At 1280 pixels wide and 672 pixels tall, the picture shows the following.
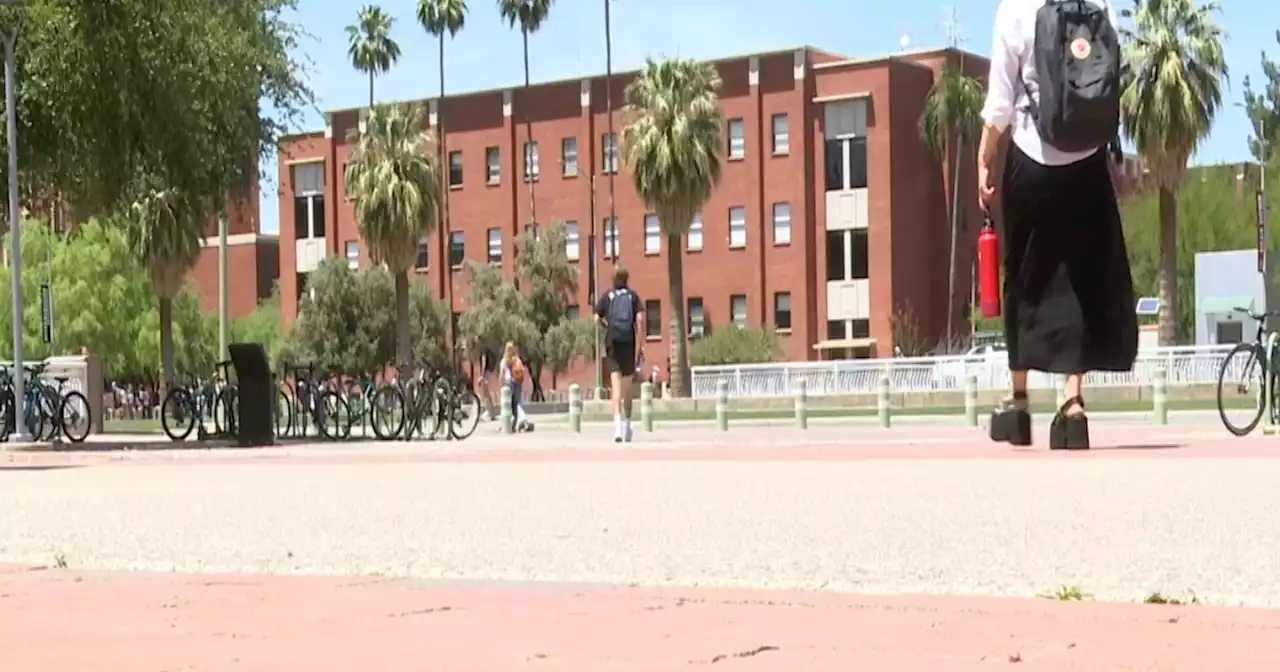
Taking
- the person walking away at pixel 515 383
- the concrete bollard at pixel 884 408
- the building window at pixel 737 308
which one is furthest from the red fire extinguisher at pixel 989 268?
the building window at pixel 737 308

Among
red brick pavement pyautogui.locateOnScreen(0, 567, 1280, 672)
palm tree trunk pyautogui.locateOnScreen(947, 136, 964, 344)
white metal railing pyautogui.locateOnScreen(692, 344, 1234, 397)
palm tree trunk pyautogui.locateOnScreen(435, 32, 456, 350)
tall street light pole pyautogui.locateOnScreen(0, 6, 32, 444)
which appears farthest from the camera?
palm tree trunk pyautogui.locateOnScreen(435, 32, 456, 350)

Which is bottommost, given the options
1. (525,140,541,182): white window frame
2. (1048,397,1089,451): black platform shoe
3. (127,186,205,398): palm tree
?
(1048,397,1089,451): black platform shoe

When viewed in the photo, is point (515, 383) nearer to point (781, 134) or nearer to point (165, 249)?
point (165, 249)

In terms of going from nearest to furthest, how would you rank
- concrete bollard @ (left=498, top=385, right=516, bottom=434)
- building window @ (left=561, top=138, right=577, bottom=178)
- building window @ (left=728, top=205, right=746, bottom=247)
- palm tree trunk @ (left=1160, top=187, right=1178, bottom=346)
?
1. concrete bollard @ (left=498, top=385, right=516, bottom=434)
2. palm tree trunk @ (left=1160, top=187, right=1178, bottom=346)
3. building window @ (left=728, top=205, right=746, bottom=247)
4. building window @ (left=561, top=138, right=577, bottom=178)

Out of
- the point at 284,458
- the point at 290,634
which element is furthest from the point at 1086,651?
the point at 284,458

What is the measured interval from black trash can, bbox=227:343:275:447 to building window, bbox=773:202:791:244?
4944cm

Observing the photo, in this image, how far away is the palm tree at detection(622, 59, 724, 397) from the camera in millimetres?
58125

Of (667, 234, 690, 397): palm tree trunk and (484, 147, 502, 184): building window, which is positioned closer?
(667, 234, 690, 397): palm tree trunk

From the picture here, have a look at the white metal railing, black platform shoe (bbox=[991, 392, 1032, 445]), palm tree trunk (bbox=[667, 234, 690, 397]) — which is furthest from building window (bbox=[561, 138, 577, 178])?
black platform shoe (bbox=[991, 392, 1032, 445])

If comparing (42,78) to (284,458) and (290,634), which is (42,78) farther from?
(290,634)

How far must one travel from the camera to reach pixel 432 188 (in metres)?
60.4

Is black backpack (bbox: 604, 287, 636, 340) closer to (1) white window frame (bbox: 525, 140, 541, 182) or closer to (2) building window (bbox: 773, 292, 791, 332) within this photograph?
(2) building window (bbox: 773, 292, 791, 332)

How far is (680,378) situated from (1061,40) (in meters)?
48.5

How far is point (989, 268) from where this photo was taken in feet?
33.2
